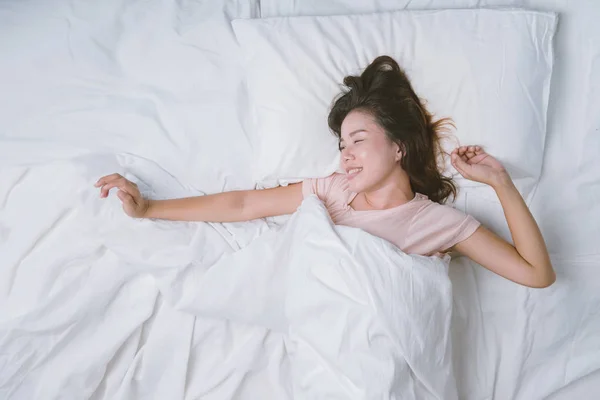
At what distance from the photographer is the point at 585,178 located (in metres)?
1.68

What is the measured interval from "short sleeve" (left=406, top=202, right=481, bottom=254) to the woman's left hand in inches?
4.0

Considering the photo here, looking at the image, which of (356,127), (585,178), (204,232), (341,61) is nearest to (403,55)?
(341,61)

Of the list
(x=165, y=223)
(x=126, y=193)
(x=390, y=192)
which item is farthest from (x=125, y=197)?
(x=390, y=192)

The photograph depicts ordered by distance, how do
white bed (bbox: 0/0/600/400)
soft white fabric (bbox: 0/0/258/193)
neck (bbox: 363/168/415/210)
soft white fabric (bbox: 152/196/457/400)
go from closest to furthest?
soft white fabric (bbox: 152/196/457/400) → white bed (bbox: 0/0/600/400) → neck (bbox: 363/168/415/210) → soft white fabric (bbox: 0/0/258/193)

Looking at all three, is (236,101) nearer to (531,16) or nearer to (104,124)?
Answer: (104,124)

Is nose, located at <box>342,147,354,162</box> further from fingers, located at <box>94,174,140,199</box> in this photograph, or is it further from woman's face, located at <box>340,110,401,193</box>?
fingers, located at <box>94,174,140,199</box>

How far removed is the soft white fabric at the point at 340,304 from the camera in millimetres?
1364

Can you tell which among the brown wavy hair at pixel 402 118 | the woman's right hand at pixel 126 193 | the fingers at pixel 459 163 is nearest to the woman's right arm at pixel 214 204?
the woman's right hand at pixel 126 193

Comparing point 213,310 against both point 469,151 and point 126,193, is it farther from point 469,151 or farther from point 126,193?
point 469,151

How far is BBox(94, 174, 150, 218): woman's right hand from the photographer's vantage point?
5.01 feet

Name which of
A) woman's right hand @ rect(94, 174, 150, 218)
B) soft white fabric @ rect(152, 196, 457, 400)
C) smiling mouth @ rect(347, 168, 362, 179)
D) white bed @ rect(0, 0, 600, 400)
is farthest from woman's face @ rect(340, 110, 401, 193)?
woman's right hand @ rect(94, 174, 150, 218)

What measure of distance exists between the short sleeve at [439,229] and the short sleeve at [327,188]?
0.67 feet

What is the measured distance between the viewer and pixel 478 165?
1.56m

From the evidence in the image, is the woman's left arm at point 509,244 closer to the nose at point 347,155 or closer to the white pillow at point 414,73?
the white pillow at point 414,73
